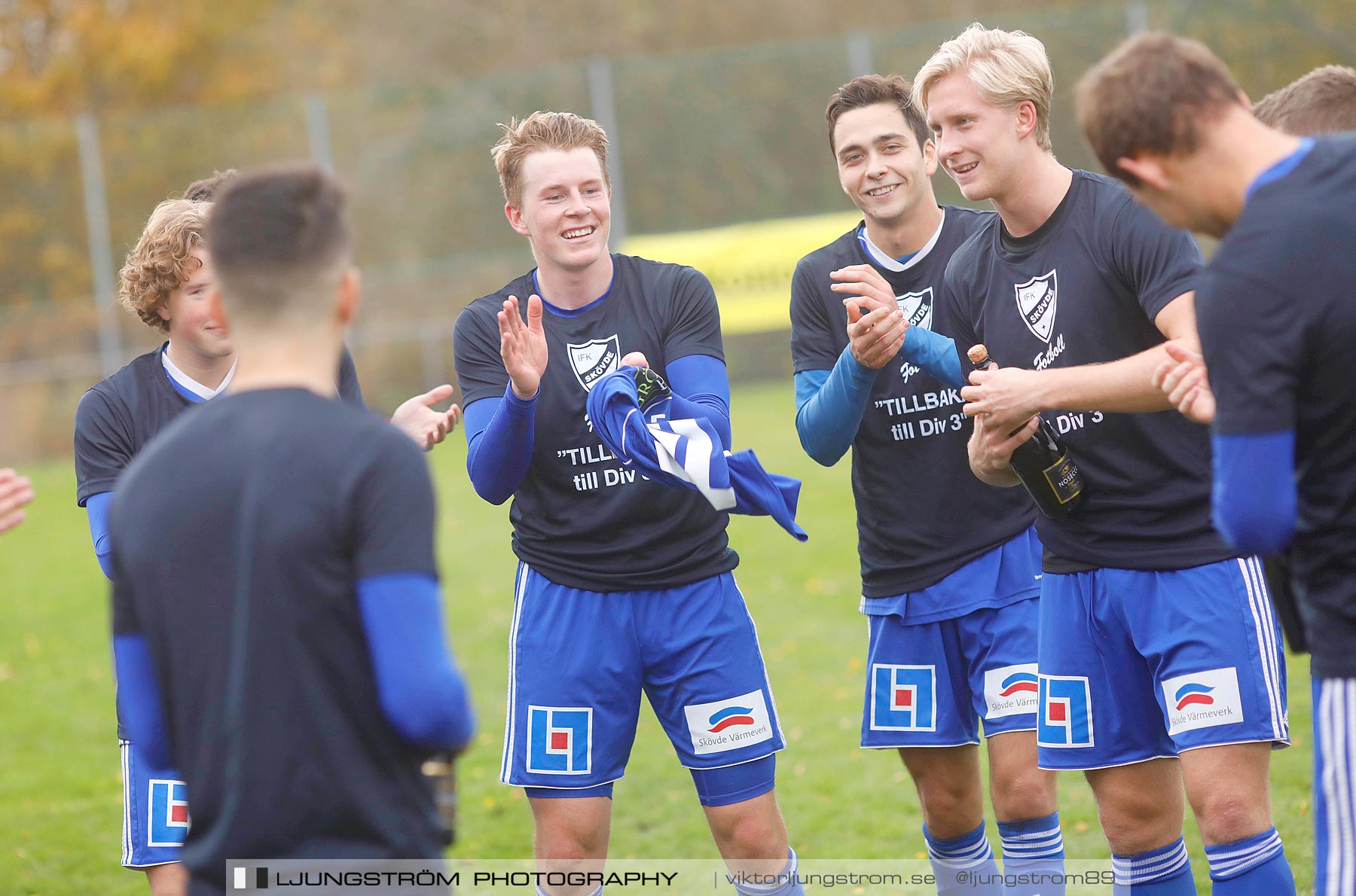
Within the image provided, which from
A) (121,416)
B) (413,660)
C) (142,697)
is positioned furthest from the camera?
(121,416)

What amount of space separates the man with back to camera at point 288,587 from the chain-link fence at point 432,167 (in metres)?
18.1

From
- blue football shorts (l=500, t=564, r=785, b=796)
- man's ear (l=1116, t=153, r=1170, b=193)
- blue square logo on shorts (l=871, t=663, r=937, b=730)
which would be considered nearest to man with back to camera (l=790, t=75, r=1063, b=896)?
blue square logo on shorts (l=871, t=663, r=937, b=730)

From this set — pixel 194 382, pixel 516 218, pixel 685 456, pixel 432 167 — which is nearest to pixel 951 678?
pixel 685 456

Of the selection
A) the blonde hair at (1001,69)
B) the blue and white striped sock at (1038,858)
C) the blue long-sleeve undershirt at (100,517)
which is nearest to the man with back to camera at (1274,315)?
the blonde hair at (1001,69)

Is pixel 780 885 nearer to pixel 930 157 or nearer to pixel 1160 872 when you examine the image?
pixel 1160 872

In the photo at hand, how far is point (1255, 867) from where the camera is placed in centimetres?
350

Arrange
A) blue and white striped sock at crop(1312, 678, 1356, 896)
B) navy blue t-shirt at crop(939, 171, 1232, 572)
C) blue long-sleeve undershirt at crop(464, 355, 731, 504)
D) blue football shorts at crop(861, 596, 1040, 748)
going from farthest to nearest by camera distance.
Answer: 1. blue football shorts at crop(861, 596, 1040, 748)
2. blue long-sleeve undershirt at crop(464, 355, 731, 504)
3. navy blue t-shirt at crop(939, 171, 1232, 572)
4. blue and white striped sock at crop(1312, 678, 1356, 896)

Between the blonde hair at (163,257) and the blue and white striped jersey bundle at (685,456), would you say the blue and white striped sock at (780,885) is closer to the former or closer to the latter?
the blue and white striped jersey bundle at (685,456)

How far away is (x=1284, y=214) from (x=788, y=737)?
5365 millimetres

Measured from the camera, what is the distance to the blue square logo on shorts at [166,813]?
3865 mm

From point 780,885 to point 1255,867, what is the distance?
4.53 feet

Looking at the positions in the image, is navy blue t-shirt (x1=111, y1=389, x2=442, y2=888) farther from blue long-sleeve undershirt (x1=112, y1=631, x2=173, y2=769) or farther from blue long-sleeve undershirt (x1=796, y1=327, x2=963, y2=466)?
blue long-sleeve undershirt (x1=796, y1=327, x2=963, y2=466)

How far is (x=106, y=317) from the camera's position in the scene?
2078 centimetres

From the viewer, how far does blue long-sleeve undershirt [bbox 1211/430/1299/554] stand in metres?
2.43
